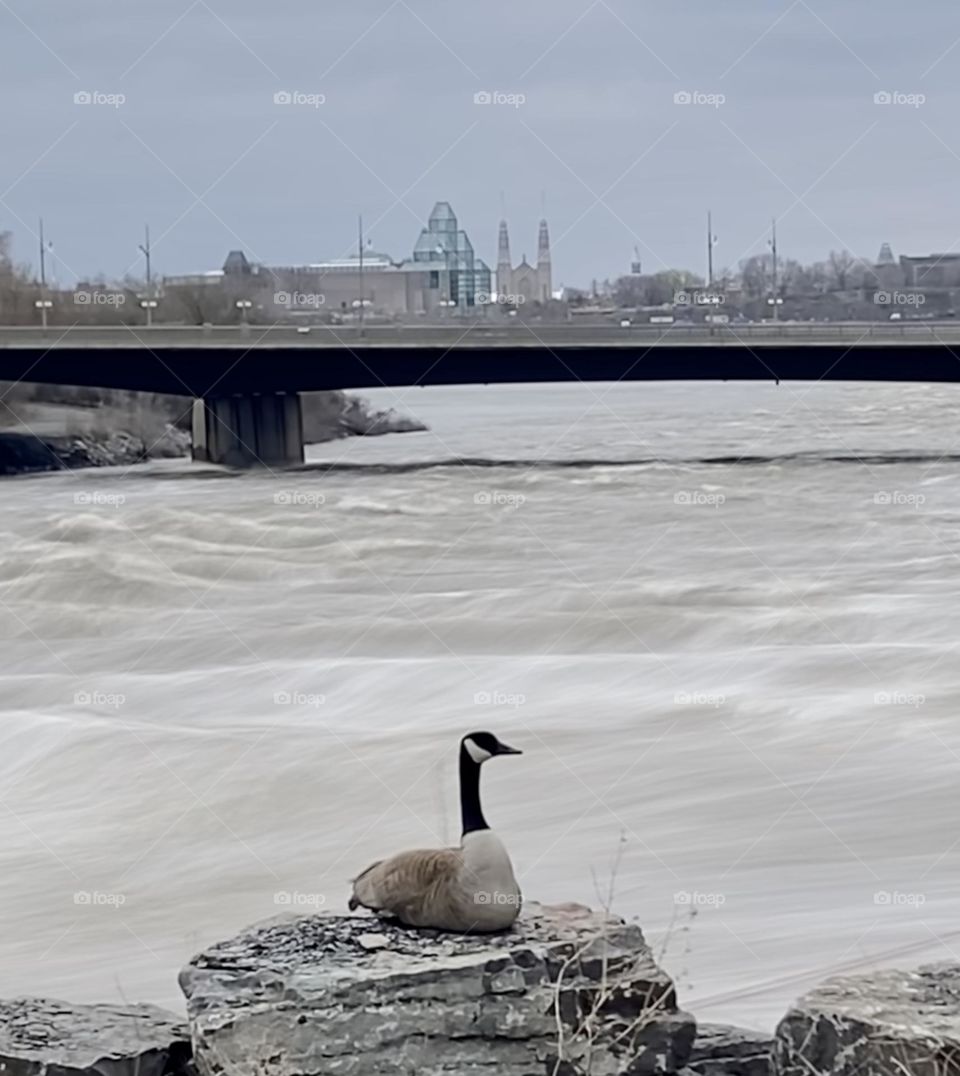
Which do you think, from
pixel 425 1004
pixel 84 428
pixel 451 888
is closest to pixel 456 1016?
pixel 425 1004

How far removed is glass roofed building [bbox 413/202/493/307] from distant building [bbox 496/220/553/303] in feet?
3.78

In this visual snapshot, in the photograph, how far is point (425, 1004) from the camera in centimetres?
794

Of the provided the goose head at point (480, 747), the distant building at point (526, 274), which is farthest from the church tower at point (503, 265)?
the goose head at point (480, 747)

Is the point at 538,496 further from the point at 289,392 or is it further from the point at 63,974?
the point at 63,974

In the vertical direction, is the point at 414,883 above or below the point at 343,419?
above

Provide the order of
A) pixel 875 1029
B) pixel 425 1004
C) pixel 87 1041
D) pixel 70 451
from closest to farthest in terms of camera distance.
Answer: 1. pixel 875 1029
2. pixel 425 1004
3. pixel 87 1041
4. pixel 70 451

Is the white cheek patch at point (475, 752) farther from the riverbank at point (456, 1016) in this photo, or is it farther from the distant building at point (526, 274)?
the distant building at point (526, 274)

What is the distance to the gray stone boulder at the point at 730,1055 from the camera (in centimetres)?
898

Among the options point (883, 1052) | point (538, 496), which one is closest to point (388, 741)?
point (883, 1052)

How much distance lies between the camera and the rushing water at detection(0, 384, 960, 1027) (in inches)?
739

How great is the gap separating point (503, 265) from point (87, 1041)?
285 ft

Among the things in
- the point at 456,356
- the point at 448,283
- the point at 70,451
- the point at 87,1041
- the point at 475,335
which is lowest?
the point at 70,451

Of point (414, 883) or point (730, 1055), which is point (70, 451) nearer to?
point (730, 1055)

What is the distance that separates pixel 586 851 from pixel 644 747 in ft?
23.4
